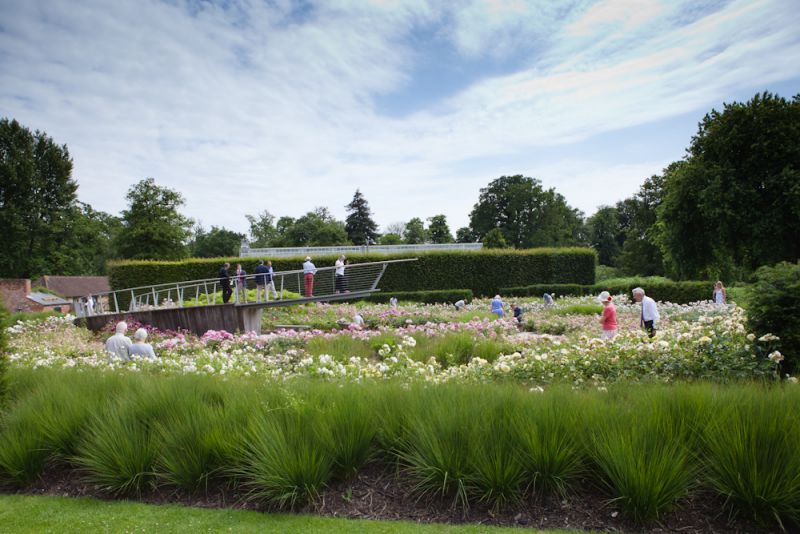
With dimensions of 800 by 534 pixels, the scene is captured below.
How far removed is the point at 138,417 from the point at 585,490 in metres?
3.96

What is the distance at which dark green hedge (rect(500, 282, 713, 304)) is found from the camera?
2372 cm

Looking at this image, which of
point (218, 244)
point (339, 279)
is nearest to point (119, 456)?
point (339, 279)

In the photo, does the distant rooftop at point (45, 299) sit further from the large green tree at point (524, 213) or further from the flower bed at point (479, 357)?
the large green tree at point (524, 213)

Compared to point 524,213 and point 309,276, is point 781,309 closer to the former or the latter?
point 309,276

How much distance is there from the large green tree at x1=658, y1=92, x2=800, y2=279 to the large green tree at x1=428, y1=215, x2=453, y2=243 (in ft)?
169

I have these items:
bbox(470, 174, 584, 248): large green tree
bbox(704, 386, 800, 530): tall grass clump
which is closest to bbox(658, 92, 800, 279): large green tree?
bbox(704, 386, 800, 530): tall grass clump

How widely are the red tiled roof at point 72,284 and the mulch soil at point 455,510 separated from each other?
48.8 meters

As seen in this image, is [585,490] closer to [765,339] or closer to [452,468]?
[452,468]

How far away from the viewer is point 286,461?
12.5ft

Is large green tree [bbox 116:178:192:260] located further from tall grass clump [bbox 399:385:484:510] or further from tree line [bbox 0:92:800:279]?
tall grass clump [bbox 399:385:484:510]

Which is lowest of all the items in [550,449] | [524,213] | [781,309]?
[550,449]

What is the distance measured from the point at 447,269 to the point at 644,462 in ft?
90.6

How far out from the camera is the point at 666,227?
29234 millimetres

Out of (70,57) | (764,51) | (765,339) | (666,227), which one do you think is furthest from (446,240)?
(765,339)
